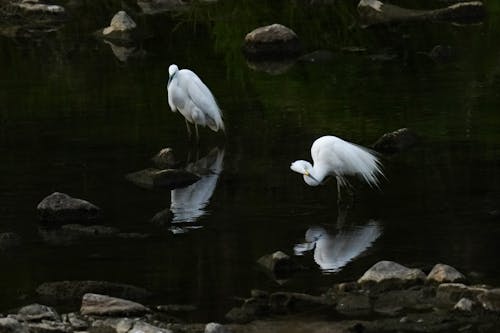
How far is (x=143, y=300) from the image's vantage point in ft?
33.8

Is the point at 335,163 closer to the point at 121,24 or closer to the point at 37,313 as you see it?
the point at 37,313

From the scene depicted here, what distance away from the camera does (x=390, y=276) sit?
1009cm

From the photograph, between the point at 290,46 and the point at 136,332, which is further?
the point at 290,46

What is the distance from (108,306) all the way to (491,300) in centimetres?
248

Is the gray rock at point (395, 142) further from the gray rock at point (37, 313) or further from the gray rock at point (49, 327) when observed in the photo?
the gray rock at point (49, 327)

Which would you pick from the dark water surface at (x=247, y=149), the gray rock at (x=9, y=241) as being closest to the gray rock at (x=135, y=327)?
the dark water surface at (x=247, y=149)

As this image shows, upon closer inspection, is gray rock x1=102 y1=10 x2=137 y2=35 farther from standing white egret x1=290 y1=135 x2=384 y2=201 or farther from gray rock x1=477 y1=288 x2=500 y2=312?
gray rock x1=477 y1=288 x2=500 y2=312

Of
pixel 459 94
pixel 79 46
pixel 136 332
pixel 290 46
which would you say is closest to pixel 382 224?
pixel 136 332

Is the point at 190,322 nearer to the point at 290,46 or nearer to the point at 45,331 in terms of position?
the point at 45,331

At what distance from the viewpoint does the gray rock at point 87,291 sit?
1033cm

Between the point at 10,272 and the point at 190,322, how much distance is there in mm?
2052

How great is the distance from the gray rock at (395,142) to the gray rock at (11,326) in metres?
6.59

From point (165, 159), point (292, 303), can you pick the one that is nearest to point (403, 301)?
point (292, 303)

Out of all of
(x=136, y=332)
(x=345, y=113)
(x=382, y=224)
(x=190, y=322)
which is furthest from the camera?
(x=345, y=113)
